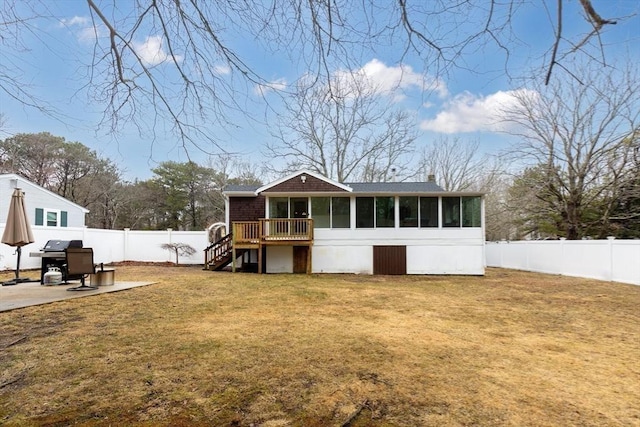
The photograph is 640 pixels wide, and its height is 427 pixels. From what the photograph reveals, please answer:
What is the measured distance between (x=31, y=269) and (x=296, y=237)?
9.08 meters

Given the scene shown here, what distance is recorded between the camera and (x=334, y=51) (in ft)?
8.18

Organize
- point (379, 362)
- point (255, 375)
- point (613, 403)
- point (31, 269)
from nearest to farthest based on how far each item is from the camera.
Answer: point (613, 403), point (255, 375), point (379, 362), point (31, 269)

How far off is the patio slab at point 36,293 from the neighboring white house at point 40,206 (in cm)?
562

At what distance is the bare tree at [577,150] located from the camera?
15859mm

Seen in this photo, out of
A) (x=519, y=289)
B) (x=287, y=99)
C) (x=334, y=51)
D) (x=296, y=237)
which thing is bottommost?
(x=519, y=289)

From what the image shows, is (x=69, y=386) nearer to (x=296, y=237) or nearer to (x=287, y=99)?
(x=287, y=99)

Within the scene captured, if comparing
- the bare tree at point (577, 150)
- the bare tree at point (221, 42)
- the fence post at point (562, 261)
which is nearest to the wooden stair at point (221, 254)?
the bare tree at point (221, 42)

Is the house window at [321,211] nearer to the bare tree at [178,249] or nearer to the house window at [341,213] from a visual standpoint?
the house window at [341,213]

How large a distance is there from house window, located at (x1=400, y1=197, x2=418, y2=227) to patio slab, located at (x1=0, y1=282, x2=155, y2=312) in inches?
387

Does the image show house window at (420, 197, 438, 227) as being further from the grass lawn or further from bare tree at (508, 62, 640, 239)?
the grass lawn

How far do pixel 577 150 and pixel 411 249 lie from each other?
10127 mm

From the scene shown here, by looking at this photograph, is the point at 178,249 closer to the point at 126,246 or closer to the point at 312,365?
the point at 126,246

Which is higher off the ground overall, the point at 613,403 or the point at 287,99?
the point at 287,99

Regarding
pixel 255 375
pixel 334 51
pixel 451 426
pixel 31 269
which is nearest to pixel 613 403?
pixel 451 426
